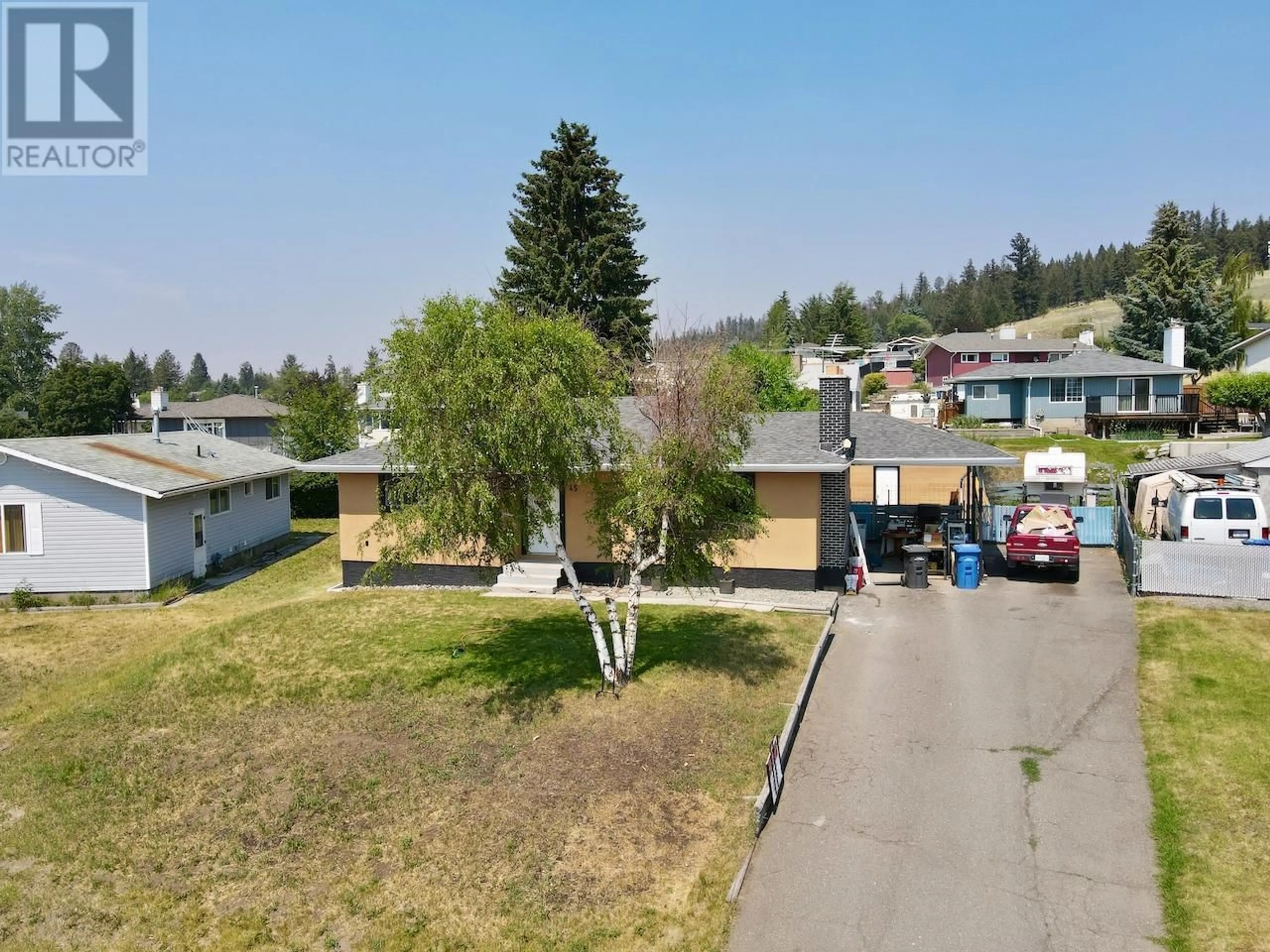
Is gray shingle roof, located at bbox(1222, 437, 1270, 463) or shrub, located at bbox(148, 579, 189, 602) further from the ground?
gray shingle roof, located at bbox(1222, 437, 1270, 463)

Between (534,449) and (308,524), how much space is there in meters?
25.4

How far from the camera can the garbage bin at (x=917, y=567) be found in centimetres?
2031

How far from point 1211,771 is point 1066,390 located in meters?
37.3

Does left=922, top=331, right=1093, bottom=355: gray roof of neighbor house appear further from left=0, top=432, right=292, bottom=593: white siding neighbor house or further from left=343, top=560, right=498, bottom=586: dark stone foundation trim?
left=0, top=432, right=292, bottom=593: white siding neighbor house

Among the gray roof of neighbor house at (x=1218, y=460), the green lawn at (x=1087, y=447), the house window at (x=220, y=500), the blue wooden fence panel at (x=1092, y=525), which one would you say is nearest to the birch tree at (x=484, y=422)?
the house window at (x=220, y=500)

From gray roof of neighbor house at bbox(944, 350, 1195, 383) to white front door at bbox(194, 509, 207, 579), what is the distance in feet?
126

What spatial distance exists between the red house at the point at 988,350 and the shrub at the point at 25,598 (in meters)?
54.7

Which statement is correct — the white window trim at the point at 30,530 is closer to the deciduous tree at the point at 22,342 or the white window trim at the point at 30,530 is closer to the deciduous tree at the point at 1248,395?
the deciduous tree at the point at 1248,395

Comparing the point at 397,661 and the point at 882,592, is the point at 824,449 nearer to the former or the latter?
the point at 882,592

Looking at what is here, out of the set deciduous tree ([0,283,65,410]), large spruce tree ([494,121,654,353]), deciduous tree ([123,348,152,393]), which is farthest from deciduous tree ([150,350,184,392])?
large spruce tree ([494,121,654,353])

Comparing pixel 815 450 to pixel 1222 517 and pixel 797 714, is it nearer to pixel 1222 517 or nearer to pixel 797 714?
pixel 797 714

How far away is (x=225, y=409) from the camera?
68750mm

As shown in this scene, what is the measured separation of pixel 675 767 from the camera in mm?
10859

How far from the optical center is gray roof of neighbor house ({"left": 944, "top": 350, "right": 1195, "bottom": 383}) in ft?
135
